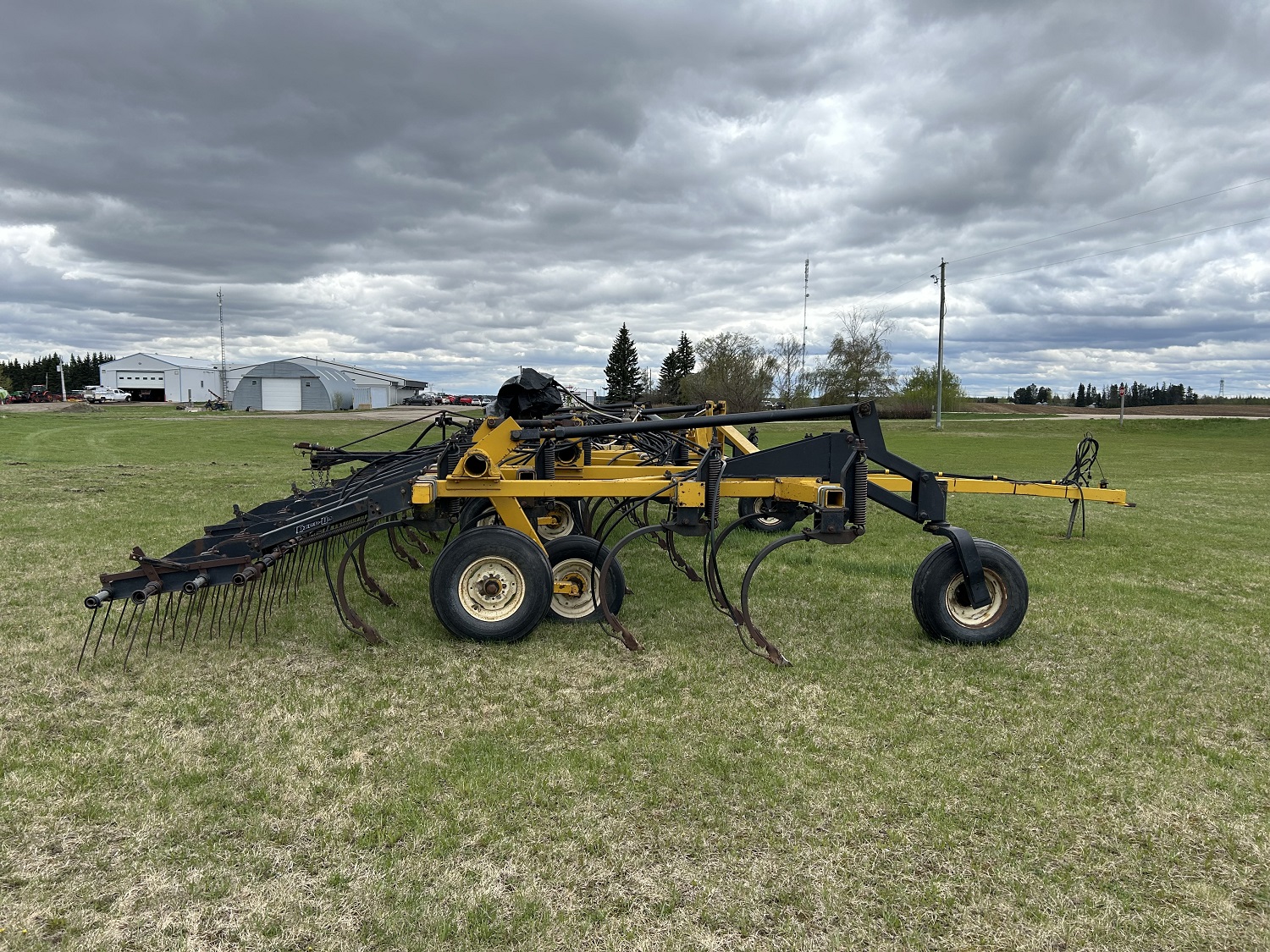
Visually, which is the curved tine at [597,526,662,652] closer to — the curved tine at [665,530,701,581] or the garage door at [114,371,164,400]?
the curved tine at [665,530,701,581]

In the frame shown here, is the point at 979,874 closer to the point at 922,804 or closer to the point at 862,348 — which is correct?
the point at 922,804

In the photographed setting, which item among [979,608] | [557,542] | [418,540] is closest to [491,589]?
[557,542]

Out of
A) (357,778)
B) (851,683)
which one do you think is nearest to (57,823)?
(357,778)

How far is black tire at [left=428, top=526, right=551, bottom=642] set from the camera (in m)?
5.34

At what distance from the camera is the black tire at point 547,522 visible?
7.21 meters

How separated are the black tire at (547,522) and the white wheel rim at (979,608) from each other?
124 inches

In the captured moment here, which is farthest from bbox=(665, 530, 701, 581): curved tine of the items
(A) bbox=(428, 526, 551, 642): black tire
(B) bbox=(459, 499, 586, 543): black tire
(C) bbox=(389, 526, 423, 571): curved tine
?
(C) bbox=(389, 526, 423, 571): curved tine

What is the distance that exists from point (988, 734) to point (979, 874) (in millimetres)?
1317

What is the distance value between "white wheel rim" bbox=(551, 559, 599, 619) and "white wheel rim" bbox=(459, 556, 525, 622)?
60cm

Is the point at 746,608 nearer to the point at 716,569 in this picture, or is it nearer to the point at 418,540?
the point at 716,569

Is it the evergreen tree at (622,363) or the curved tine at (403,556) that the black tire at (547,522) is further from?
the evergreen tree at (622,363)

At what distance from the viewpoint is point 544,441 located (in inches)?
242

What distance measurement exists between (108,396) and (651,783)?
93.1 metres

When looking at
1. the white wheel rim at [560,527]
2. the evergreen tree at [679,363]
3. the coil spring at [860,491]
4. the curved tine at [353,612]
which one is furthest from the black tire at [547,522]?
the evergreen tree at [679,363]
